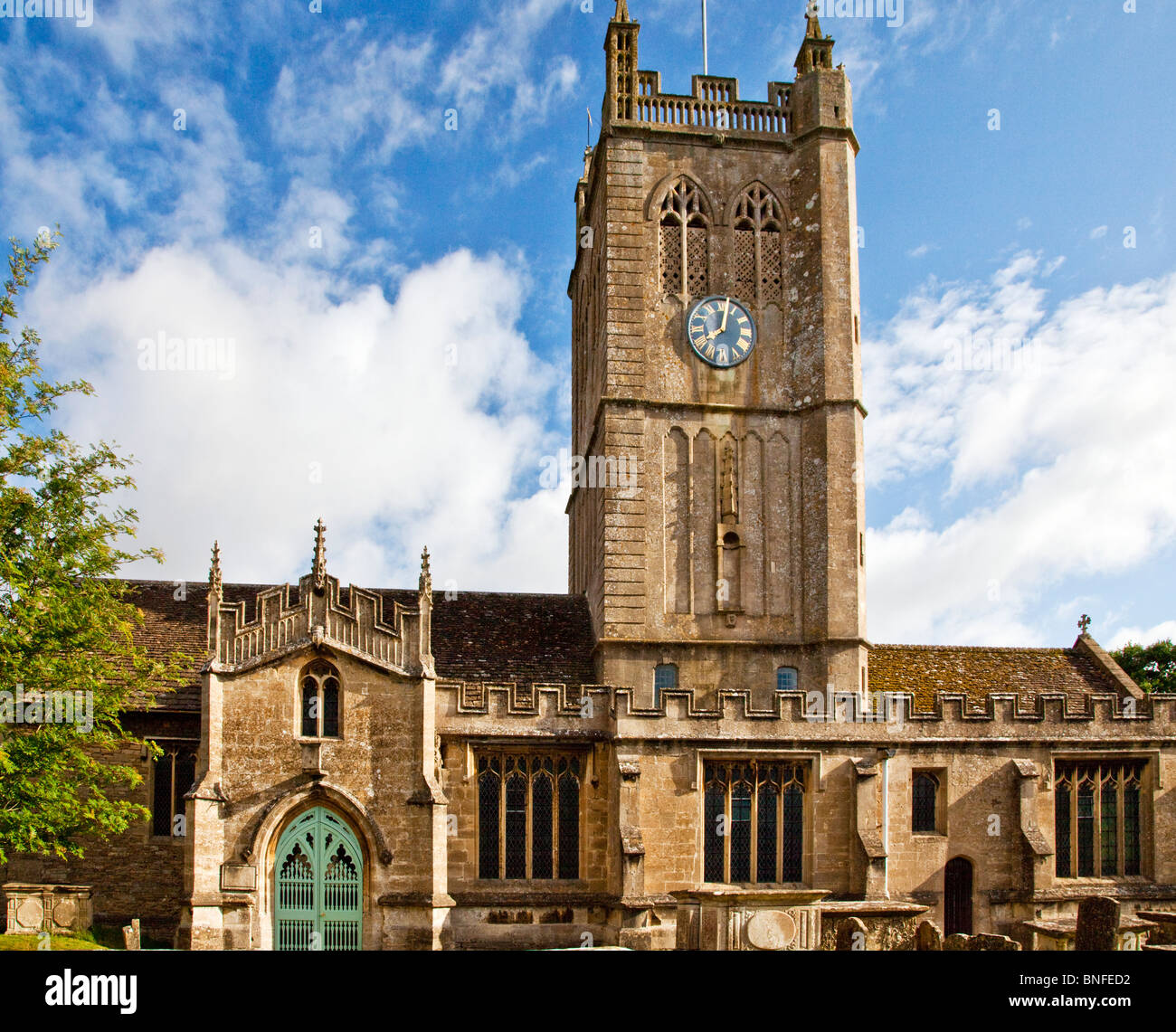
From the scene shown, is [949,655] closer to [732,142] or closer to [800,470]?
[800,470]

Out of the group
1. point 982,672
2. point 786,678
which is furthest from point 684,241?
point 982,672

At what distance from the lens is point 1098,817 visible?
93.5 ft

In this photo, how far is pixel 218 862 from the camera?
76.8 ft

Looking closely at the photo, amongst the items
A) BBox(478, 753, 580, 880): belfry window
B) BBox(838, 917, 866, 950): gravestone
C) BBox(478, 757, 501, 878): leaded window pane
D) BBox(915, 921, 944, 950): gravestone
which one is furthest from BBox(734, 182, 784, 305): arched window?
BBox(915, 921, 944, 950): gravestone

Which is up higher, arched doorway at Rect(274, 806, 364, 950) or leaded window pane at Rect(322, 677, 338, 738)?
leaded window pane at Rect(322, 677, 338, 738)

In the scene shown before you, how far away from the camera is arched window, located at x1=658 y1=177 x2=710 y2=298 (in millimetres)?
32875

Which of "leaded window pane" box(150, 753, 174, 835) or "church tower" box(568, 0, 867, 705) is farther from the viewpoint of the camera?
"church tower" box(568, 0, 867, 705)

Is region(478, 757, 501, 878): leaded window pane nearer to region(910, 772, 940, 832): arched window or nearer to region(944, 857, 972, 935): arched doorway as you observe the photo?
region(910, 772, 940, 832): arched window

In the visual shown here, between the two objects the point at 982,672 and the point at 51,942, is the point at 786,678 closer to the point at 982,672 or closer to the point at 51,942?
the point at 982,672

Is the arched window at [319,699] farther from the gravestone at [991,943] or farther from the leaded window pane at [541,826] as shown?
the gravestone at [991,943]

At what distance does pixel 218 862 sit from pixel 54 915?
10.2 ft

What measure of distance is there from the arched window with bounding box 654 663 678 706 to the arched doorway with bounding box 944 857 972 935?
809 cm

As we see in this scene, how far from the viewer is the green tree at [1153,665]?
49000 mm
